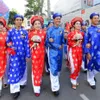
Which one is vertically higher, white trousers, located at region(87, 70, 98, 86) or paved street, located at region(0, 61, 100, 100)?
white trousers, located at region(87, 70, 98, 86)

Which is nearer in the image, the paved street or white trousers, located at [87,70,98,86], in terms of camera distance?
the paved street

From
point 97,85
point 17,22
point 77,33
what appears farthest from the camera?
point 97,85

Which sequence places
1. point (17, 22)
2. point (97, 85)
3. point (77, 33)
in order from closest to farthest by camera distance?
1. point (17, 22)
2. point (77, 33)
3. point (97, 85)

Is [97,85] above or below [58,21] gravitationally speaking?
below

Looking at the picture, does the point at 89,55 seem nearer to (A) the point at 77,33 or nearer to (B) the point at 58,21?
(A) the point at 77,33

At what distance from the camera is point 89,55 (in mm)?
5234

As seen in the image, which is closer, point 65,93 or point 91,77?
point 65,93

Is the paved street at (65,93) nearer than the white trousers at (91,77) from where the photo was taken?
Yes

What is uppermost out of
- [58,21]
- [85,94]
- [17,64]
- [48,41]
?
[58,21]

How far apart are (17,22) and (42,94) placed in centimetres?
168

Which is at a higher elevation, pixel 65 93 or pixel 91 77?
pixel 91 77

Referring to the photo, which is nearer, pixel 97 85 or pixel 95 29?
pixel 95 29

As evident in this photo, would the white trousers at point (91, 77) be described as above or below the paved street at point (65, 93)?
above

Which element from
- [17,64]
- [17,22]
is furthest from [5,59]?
[17,22]
